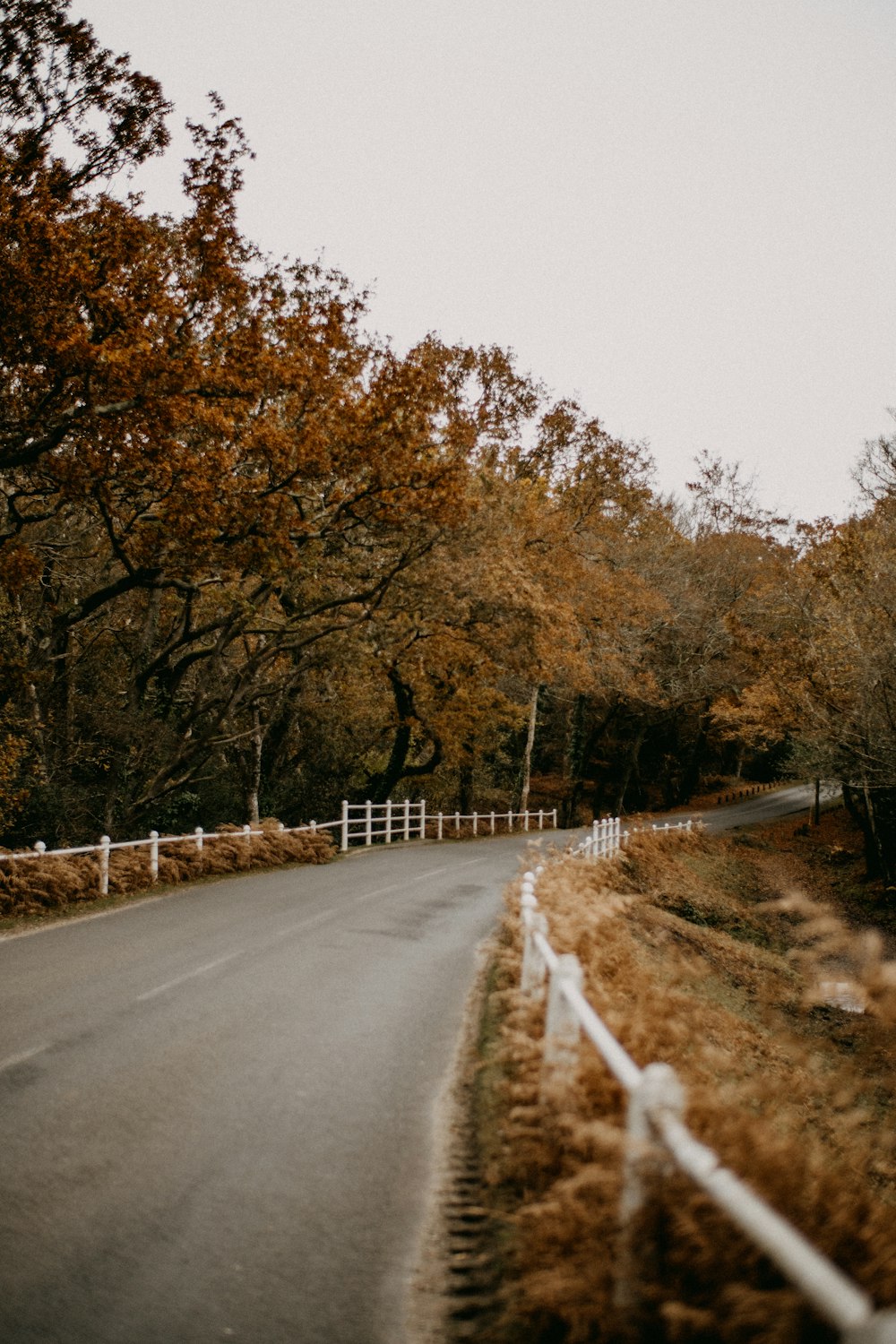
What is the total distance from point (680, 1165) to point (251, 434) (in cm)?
1733

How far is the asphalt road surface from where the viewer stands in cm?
394

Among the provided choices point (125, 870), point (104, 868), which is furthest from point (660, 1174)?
point (125, 870)

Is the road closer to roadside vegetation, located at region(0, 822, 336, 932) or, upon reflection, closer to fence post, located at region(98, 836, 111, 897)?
roadside vegetation, located at region(0, 822, 336, 932)

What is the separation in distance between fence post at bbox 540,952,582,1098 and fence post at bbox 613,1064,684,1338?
132cm

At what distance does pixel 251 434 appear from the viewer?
18.5 meters

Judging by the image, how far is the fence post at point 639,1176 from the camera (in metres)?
3.19

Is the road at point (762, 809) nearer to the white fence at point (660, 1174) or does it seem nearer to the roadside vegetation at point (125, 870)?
the roadside vegetation at point (125, 870)

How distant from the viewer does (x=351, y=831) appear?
34.1m

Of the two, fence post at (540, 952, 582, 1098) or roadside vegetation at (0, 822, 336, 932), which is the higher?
fence post at (540, 952, 582, 1098)

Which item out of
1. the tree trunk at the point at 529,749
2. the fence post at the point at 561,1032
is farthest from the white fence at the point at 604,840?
the fence post at the point at 561,1032

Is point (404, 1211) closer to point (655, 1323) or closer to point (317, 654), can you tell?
point (655, 1323)

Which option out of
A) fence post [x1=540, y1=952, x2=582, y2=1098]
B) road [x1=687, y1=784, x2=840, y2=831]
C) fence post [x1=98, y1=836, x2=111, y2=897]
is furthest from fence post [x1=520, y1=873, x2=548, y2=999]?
road [x1=687, y1=784, x2=840, y2=831]

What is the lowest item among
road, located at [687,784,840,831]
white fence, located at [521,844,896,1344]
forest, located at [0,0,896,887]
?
road, located at [687,784,840,831]

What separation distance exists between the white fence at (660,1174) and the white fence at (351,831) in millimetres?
11197
